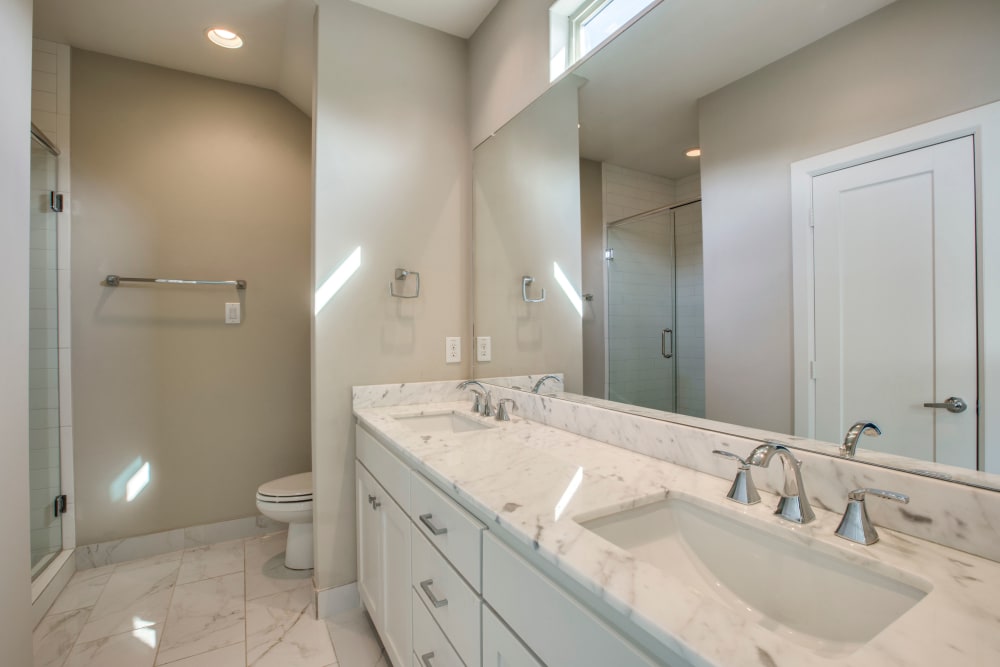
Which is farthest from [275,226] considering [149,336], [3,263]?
[3,263]

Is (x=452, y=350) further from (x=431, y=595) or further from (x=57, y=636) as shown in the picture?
(x=57, y=636)

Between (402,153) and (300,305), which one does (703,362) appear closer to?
(402,153)

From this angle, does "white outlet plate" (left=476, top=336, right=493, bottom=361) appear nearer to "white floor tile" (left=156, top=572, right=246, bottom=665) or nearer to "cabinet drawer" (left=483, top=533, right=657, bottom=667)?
"cabinet drawer" (left=483, top=533, right=657, bottom=667)

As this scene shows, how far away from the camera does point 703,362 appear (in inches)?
41.4

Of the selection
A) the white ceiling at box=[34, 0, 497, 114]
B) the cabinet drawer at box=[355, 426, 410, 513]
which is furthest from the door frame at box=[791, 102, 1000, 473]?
the white ceiling at box=[34, 0, 497, 114]

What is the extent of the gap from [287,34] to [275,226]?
38.5 inches

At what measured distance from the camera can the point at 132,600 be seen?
1882 mm

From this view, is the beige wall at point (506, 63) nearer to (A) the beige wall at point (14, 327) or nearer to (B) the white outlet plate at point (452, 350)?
(B) the white outlet plate at point (452, 350)

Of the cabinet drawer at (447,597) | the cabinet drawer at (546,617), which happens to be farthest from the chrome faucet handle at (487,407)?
the cabinet drawer at (546,617)

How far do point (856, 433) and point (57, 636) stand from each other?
2.64 meters

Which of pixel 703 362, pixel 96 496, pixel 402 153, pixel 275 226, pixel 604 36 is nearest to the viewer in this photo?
pixel 703 362

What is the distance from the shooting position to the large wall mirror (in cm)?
74

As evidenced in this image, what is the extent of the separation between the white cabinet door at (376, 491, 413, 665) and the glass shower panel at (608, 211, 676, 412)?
0.74 m

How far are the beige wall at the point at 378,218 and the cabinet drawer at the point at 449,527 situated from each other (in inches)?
33.3
